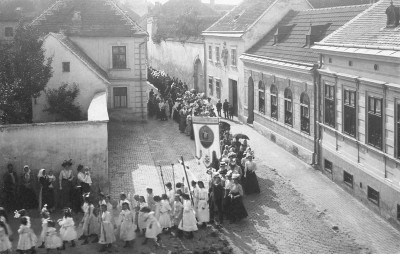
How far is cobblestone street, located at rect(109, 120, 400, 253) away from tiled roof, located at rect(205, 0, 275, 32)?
8451 millimetres

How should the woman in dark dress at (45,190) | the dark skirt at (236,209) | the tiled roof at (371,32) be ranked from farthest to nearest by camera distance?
the woman in dark dress at (45,190) < the tiled roof at (371,32) < the dark skirt at (236,209)

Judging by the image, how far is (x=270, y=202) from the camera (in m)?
20.0

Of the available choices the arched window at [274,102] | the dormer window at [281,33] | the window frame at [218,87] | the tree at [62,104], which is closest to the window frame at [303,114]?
the arched window at [274,102]

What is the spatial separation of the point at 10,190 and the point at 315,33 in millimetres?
16389

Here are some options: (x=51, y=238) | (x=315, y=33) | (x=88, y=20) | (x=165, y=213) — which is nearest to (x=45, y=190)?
(x=51, y=238)

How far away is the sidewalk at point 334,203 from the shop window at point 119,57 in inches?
485

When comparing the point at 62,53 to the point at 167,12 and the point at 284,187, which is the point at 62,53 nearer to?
the point at 284,187

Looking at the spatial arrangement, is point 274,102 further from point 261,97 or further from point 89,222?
point 89,222

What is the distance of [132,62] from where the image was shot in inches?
1430

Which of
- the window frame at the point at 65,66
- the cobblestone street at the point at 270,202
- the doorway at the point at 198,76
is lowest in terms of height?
the cobblestone street at the point at 270,202

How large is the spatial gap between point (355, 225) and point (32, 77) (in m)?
16.3

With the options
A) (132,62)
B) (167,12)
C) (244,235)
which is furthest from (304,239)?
(167,12)

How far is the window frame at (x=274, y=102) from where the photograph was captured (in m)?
29.4

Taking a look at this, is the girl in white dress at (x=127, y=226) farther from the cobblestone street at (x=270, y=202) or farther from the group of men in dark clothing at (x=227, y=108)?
the group of men in dark clothing at (x=227, y=108)
